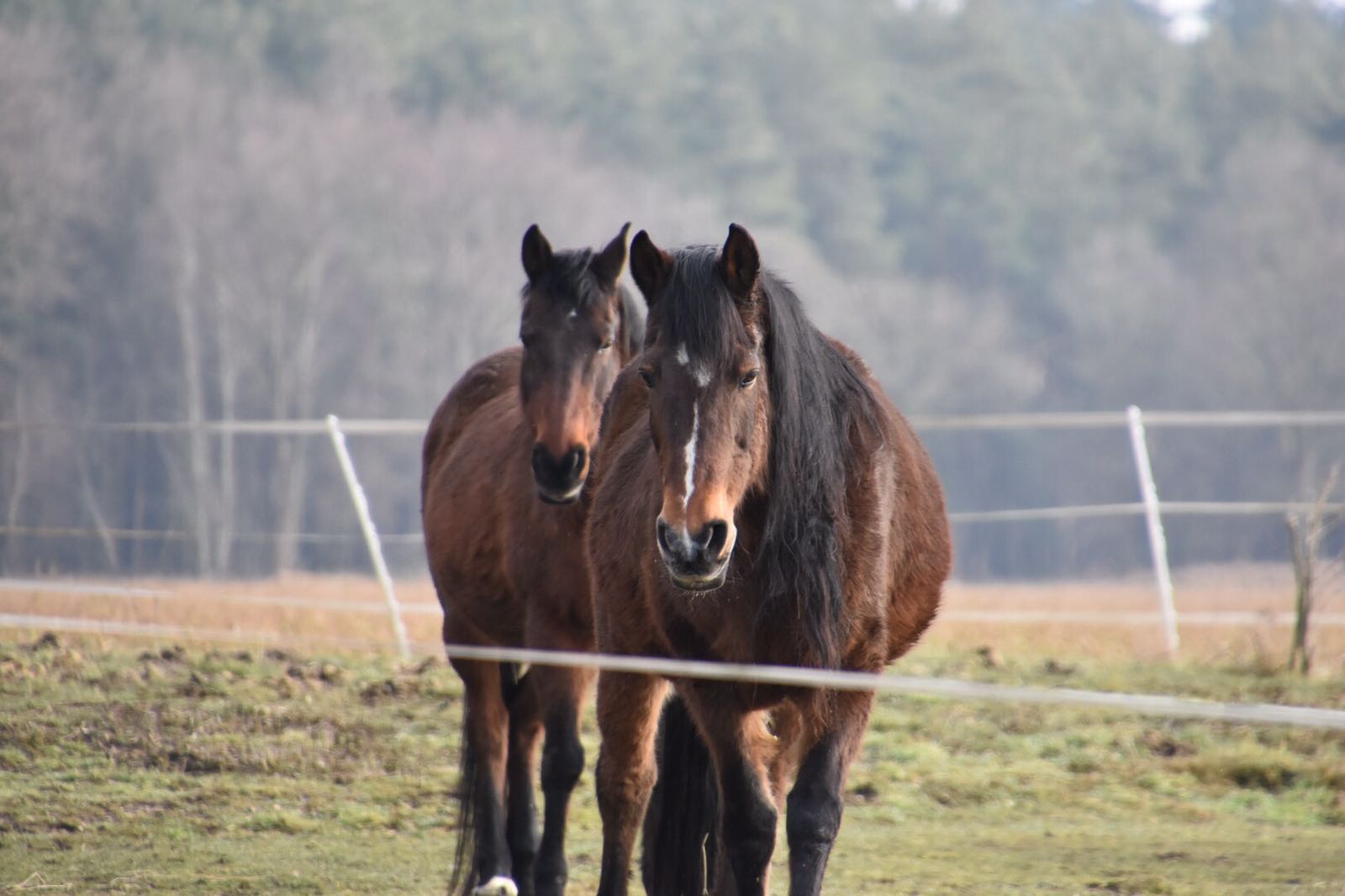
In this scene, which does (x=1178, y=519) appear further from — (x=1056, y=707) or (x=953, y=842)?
(x=953, y=842)

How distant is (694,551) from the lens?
10.6ft

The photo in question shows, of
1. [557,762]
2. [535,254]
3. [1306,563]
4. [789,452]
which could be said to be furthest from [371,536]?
[789,452]

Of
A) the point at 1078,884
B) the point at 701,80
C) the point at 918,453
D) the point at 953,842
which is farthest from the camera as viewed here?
the point at 701,80

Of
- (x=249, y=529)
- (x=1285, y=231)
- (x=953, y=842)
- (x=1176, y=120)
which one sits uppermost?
(x=1176, y=120)

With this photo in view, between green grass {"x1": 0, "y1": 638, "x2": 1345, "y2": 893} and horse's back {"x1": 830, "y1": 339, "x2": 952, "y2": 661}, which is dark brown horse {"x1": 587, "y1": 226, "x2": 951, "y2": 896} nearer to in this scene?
horse's back {"x1": 830, "y1": 339, "x2": 952, "y2": 661}

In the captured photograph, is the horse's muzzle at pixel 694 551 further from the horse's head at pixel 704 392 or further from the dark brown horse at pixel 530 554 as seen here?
the dark brown horse at pixel 530 554

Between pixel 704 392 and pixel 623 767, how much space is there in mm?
1312

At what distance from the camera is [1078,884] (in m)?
5.21

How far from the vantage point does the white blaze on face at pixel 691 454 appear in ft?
10.8

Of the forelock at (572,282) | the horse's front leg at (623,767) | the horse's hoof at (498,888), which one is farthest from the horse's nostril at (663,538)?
the horse's hoof at (498,888)

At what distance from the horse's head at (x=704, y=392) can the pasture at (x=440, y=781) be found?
2281 mm

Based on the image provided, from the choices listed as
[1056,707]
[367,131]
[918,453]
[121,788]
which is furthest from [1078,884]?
[367,131]

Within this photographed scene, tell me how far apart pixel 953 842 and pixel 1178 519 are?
3089cm

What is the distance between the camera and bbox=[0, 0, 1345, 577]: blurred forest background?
31.2 meters
